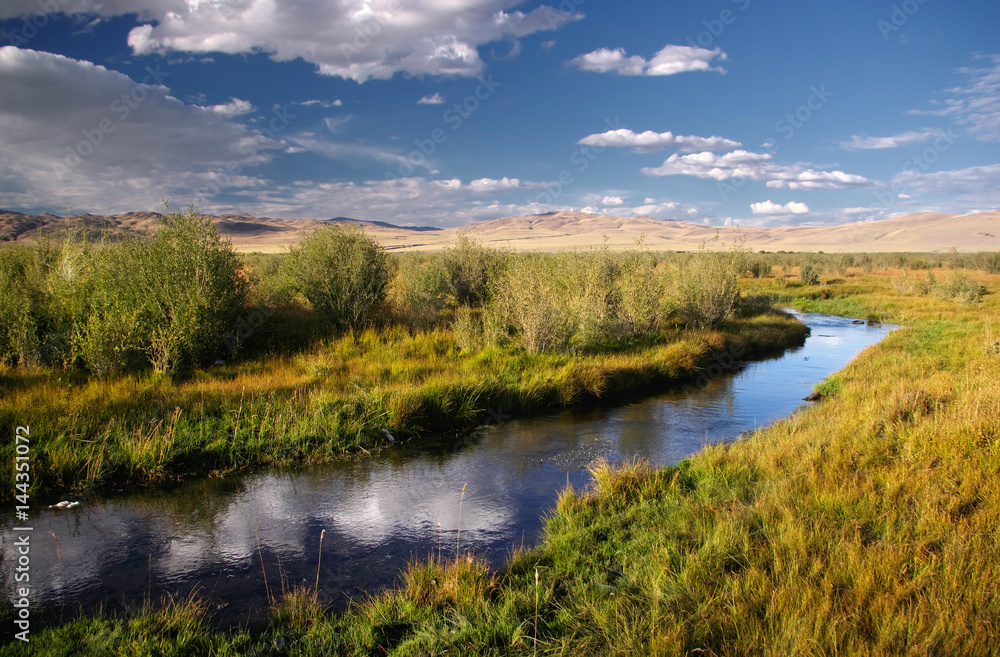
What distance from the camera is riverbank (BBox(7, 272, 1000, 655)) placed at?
3822mm

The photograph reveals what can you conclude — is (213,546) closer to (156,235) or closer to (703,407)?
(156,235)

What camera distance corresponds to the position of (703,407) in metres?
12.9

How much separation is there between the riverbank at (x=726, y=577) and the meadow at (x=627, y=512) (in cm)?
2

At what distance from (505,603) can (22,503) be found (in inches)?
271

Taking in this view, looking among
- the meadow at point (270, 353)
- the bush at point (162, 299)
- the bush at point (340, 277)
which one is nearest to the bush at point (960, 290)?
the meadow at point (270, 353)

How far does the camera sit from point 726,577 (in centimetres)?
452

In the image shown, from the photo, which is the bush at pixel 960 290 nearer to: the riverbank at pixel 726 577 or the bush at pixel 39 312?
the riverbank at pixel 726 577

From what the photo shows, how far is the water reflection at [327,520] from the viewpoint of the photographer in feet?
18.0

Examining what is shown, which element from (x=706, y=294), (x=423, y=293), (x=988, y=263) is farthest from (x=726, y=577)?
(x=988, y=263)

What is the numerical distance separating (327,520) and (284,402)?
3.75m

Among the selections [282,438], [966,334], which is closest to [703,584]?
[282,438]

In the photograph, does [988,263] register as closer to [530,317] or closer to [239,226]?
[530,317]
